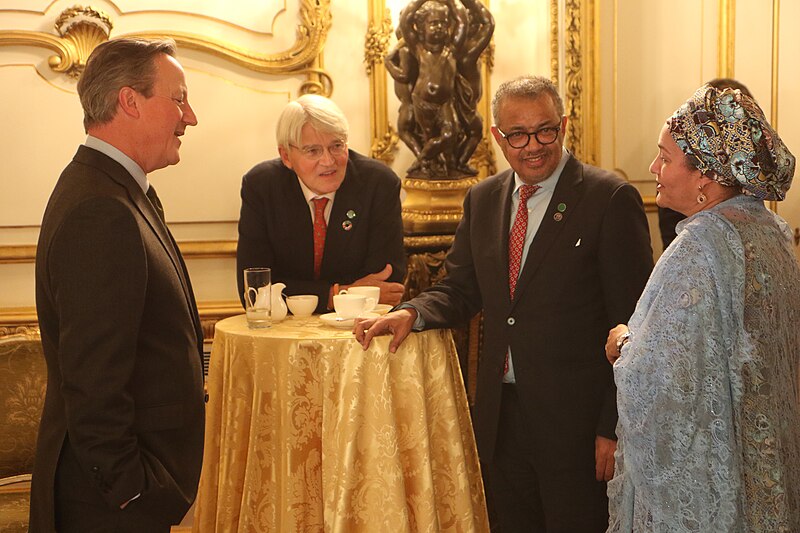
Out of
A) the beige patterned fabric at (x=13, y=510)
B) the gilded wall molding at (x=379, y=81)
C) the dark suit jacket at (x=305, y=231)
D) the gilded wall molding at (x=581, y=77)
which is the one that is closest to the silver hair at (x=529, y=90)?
the dark suit jacket at (x=305, y=231)

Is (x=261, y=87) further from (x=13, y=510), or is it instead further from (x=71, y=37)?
(x=13, y=510)

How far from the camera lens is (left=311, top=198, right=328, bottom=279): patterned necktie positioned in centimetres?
328

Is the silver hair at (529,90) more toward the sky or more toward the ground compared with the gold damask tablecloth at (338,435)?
more toward the sky

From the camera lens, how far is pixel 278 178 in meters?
3.29

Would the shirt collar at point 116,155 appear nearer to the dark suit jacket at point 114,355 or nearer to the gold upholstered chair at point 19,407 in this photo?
the dark suit jacket at point 114,355

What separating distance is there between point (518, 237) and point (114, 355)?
1.23 m

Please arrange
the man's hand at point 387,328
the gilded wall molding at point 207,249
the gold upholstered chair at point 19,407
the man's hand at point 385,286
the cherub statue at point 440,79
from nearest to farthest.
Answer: the man's hand at point 387,328
the gold upholstered chair at point 19,407
the man's hand at point 385,286
the cherub statue at point 440,79
the gilded wall molding at point 207,249

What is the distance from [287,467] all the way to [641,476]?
103 centimetres

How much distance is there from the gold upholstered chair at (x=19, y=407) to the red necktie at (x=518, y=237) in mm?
1355

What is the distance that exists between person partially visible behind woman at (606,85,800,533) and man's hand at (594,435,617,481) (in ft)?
1.53

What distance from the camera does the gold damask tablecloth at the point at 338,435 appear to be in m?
2.55

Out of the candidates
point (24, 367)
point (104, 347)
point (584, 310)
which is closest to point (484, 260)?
point (584, 310)

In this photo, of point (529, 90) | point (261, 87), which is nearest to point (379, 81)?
point (261, 87)

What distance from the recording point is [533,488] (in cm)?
262
